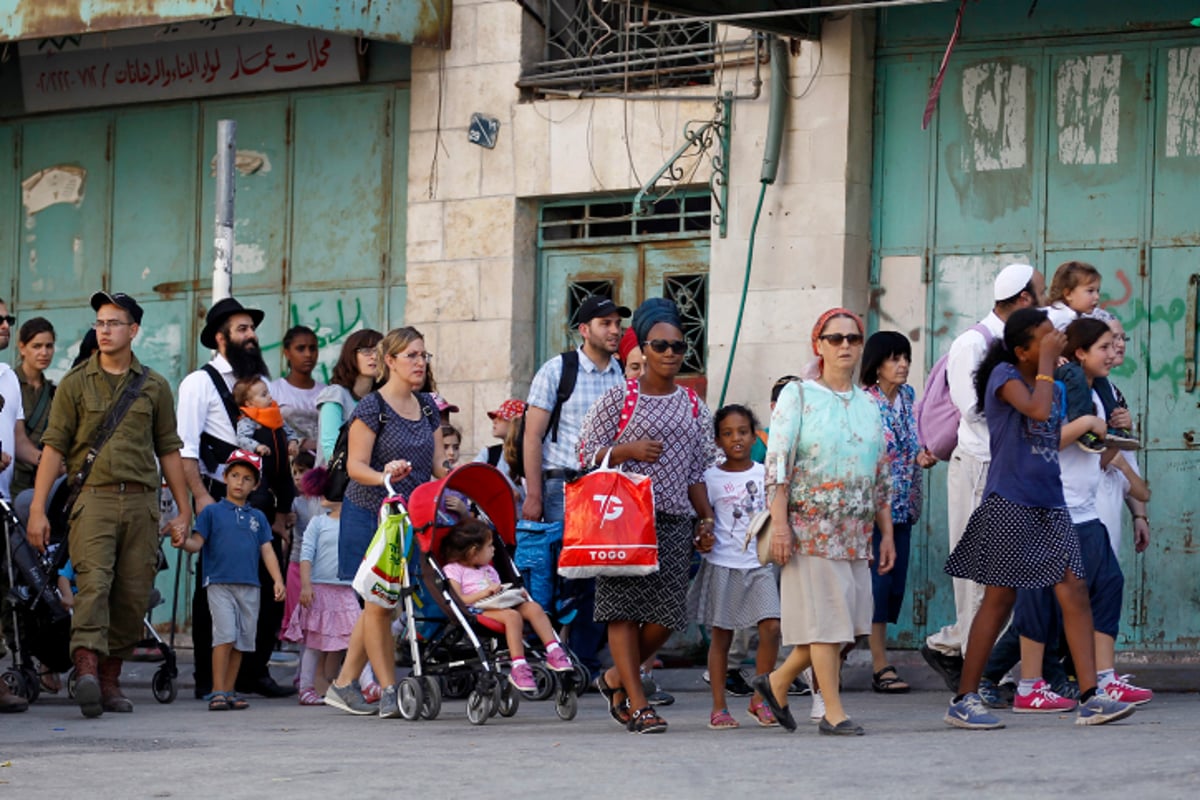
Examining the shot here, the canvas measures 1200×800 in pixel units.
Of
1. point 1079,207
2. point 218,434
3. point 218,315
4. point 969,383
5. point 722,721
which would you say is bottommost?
point 722,721

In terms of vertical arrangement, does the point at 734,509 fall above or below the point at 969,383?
below

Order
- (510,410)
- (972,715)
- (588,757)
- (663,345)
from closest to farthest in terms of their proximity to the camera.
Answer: (588,757) → (972,715) → (663,345) → (510,410)

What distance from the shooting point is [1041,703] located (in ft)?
32.4

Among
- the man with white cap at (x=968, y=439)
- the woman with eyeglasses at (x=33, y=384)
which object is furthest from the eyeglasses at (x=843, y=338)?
the woman with eyeglasses at (x=33, y=384)

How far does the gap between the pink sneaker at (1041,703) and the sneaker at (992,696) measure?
530 mm

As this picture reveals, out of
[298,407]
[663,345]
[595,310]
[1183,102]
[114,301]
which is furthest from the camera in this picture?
[298,407]

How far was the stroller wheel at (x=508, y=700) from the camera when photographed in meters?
10.4

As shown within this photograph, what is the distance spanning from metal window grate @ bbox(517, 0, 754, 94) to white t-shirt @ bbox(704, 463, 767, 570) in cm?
443

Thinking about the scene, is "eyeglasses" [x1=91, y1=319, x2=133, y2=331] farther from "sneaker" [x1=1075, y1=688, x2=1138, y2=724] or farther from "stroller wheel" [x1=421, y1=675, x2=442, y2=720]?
"sneaker" [x1=1075, y1=688, x2=1138, y2=724]

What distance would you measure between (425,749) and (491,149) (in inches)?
272

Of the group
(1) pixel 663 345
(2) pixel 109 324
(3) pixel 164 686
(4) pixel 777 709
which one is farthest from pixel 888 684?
(2) pixel 109 324

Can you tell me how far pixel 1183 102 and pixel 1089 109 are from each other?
0.55 m

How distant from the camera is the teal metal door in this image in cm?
1268

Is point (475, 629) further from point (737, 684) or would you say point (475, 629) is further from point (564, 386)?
point (737, 684)
